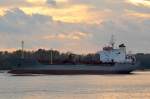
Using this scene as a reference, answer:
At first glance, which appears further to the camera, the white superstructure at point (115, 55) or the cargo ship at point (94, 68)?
the white superstructure at point (115, 55)

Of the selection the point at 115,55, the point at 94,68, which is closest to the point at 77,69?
the point at 94,68

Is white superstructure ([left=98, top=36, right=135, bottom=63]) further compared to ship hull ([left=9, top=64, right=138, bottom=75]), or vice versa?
white superstructure ([left=98, top=36, right=135, bottom=63])

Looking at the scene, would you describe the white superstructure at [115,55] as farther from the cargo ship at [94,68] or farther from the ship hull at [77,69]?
the ship hull at [77,69]

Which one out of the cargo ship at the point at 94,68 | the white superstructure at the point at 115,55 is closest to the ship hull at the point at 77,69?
the cargo ship at the point at 94,68

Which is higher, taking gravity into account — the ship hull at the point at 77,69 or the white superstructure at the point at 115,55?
the white superstructure at the point at 115,55

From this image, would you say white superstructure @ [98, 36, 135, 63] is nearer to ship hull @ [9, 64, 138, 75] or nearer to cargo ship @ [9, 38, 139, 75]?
cargo ship @ [9, 38, 139, 75]

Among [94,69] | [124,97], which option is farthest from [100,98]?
[94,69]

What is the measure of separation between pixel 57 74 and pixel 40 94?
67.0 meters

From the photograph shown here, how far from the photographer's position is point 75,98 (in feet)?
185

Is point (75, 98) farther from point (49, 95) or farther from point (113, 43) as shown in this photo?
point (113, 43)

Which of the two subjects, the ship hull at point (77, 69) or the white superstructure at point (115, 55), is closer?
the ship hull at point (77, 69)

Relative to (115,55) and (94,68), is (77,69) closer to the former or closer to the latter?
(94,68)

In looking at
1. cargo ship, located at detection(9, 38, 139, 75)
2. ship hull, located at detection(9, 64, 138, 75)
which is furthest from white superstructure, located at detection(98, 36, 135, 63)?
ship hull, located at detection(9, 64, 138, 75)

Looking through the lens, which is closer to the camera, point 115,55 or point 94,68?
point 94,68
